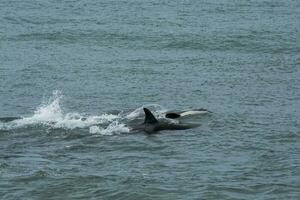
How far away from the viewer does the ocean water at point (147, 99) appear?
24.9 m

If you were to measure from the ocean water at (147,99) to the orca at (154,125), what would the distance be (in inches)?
14.6

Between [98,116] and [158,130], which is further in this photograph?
[98,116]

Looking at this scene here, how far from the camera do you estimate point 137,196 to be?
2370cm

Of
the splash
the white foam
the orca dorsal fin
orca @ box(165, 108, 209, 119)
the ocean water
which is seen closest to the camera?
the ocean water

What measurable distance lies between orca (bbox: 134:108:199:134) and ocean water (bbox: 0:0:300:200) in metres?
0.37

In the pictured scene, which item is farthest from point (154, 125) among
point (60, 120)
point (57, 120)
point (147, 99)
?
point (147, 99)

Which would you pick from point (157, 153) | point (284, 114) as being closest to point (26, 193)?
point (157, 153)

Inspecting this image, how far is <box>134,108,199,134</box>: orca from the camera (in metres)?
30.9

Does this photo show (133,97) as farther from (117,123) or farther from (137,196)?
(137,196)

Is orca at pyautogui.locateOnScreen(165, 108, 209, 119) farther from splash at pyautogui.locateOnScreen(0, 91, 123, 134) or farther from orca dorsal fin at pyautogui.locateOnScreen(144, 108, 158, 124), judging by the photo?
splash at pyautogui.locateOnScreen(0, 91, 123, 134)

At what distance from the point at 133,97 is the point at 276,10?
101 ft

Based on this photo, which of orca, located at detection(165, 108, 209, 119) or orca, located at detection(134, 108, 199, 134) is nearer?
orca, located at detection(134, 108, 199, 134)

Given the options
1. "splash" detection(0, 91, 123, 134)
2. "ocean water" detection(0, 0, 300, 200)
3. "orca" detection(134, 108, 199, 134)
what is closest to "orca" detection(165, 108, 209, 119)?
"ocean water" detection(0, 0, 300, 200)

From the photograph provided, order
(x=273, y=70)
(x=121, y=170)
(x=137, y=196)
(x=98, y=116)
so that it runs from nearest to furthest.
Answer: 1. (x=137, y=196)
2. (x=121, y=170)
3. (x=98, y=116)
4. (x=273, y=70)
